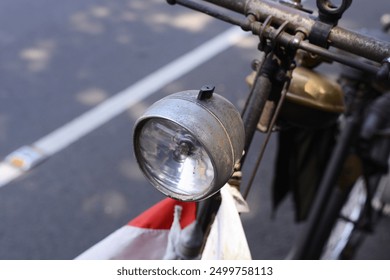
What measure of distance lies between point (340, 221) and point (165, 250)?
1.80 metres

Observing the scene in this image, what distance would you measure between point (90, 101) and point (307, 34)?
3.56 meters

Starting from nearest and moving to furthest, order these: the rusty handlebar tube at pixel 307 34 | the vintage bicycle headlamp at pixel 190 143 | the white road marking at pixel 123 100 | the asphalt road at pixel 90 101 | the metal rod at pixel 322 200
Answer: the vintage bicycle headlamp at pixel 190 143, the rusty handlebar tube at pixel 307 34, the metal rod at pixel 322 200, the asphalt road at pixel 90 101, the white road marking at pixel 123 100

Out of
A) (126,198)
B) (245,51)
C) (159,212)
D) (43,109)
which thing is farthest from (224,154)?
(245,51)

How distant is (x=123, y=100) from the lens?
4.87 metres

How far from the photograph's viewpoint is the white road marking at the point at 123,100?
4344 mm

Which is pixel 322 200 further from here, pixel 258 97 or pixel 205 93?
pixel 205 93

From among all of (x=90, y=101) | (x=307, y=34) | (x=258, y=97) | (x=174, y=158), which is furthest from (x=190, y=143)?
(x=90, y=101)

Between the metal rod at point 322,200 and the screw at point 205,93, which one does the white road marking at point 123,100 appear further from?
the screw at point 205,93

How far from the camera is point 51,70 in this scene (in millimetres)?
5102

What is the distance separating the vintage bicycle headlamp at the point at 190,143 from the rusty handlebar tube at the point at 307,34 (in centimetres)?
25

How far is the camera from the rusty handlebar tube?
140 centimetres

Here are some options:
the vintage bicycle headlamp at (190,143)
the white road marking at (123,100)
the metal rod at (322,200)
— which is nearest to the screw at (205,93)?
the vintage bicycle headlamp at (190,143)

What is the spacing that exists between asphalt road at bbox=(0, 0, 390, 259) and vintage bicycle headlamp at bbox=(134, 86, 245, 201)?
7.66ft

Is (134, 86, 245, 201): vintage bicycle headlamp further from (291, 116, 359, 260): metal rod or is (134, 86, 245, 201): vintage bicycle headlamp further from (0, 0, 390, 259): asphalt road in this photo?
(0, 0, 390, 259): asphalt road
